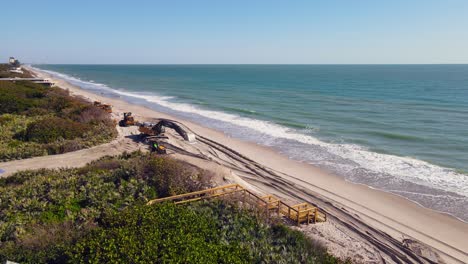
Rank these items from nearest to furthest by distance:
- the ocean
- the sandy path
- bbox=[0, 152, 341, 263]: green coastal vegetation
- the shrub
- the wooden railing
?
bbox=[0, 152, 341, 263]: green coastal vegetation
the wooden railing
the sandy path
the ocean
the shrub

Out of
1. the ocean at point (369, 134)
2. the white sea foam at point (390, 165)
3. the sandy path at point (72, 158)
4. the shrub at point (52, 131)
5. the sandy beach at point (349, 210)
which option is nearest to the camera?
the sandy beach at point (349, 210)

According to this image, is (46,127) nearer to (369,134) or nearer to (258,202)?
(258,202)

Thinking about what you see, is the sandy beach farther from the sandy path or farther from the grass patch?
the grass patch

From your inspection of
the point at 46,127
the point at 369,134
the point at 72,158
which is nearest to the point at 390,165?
the point at 369,134

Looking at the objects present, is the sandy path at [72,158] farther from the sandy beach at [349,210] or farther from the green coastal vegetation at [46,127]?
the green coastal vegetation at [46,127]

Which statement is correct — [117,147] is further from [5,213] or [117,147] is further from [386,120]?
[386,120]

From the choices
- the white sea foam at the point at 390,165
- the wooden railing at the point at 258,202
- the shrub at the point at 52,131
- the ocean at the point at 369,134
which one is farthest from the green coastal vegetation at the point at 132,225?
the white sea foam at the point at 390,165

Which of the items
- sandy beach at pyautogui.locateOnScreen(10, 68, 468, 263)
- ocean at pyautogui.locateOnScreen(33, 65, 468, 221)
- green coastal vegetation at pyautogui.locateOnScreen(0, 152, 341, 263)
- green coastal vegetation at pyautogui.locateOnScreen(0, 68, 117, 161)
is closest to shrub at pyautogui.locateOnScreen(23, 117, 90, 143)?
green coastal vegetation at pyautogui.locateOnScreen(0, 68, 117, 161)
